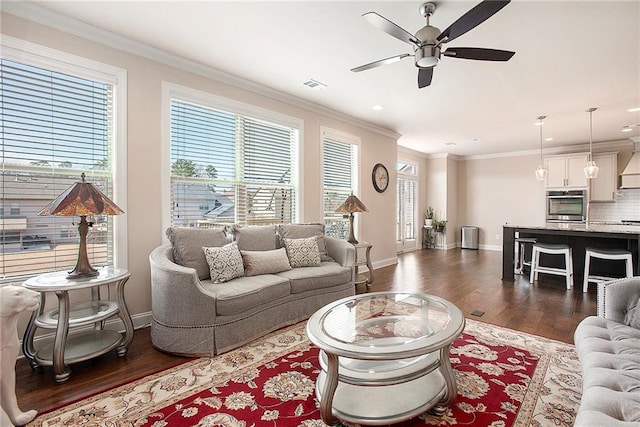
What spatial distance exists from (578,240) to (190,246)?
18.8ft

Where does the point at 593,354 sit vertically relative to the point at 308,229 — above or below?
below

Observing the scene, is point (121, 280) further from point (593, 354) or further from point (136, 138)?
point (593, 354)

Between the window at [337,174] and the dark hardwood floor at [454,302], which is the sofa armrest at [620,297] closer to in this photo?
the dark hardwood floor at [454,302]

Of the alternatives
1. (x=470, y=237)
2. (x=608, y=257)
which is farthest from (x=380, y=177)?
(x=470, y=237)

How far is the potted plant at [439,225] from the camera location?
8500mm

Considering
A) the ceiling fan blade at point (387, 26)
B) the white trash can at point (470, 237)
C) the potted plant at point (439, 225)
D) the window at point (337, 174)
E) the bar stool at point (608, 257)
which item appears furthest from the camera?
the white trash can at point (470, 237)

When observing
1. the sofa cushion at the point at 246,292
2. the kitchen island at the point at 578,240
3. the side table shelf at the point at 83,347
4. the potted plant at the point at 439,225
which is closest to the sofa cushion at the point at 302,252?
the sofa cushion at the point at 246,292

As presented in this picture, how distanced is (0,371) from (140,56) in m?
2.75

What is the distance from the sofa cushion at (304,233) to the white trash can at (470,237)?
246 inches

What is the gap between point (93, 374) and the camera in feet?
7.17

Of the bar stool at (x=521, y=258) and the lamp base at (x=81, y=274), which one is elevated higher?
the lamp base at (x=81, y=274)

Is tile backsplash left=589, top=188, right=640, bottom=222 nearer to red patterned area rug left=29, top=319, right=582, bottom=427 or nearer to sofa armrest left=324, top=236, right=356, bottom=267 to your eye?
red patterned area rug left=29, top=319, right=582, bottom=427

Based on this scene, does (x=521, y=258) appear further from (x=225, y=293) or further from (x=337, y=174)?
(x=225, y=293)

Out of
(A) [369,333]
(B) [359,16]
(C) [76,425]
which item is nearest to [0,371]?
(C) [76,425]
